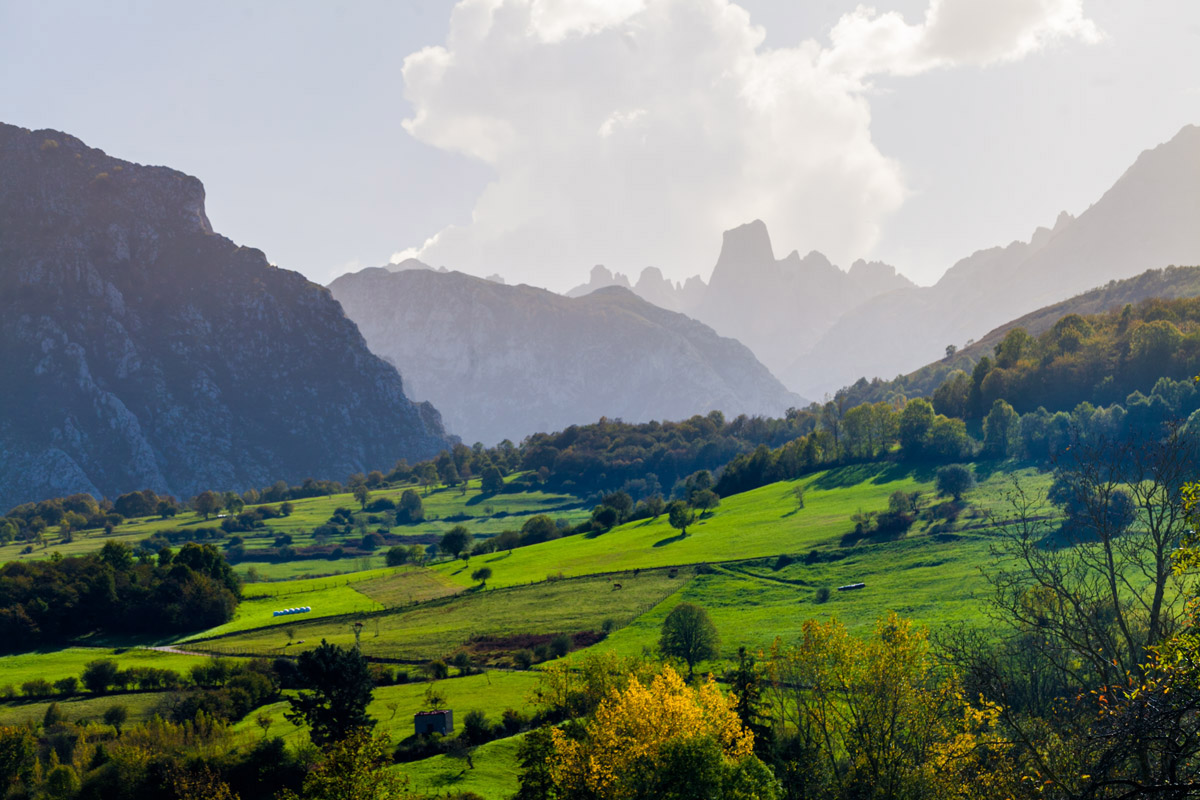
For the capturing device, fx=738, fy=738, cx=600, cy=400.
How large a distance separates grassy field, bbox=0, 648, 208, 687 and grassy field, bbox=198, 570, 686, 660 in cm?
657

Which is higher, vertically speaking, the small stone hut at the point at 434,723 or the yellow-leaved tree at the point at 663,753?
the yellow-leaved tree at the point at 663,753

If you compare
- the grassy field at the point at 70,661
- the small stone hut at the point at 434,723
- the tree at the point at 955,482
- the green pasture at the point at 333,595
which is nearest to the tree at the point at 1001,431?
the tree at the point at 955,482

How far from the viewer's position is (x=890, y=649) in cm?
3822

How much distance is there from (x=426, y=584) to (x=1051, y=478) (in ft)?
320

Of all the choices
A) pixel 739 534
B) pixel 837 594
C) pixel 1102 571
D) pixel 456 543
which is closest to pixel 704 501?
pixel 739 534

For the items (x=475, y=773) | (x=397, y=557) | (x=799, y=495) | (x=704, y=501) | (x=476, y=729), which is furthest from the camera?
(x=704, y=501)

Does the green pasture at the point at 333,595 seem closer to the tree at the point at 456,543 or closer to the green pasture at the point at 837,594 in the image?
the tree at the point at 456,543

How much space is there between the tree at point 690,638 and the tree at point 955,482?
59119mm

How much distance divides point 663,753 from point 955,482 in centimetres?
9416

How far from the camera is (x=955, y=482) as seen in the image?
11238cm

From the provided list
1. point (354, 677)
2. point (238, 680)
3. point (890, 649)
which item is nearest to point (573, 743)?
point (890, 649)

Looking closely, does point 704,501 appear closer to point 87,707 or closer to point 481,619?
point 481,619

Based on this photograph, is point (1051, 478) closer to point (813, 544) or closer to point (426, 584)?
point (813, 544)

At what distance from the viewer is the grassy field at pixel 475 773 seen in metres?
45.5
